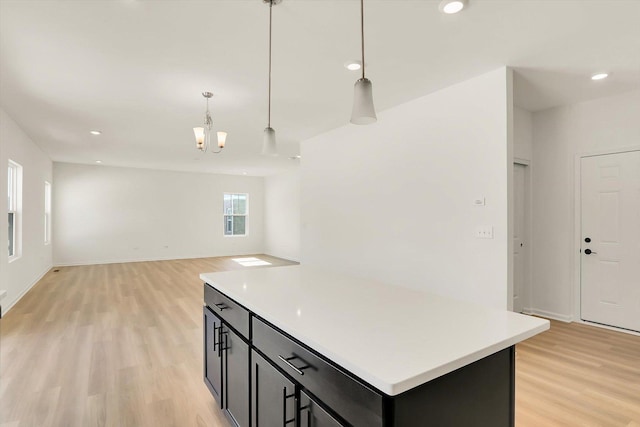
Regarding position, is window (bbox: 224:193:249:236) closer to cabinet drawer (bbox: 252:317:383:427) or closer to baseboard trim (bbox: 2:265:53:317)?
baseboard trim (bbox: 2:265:53:317)

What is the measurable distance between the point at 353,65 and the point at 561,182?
118 inches

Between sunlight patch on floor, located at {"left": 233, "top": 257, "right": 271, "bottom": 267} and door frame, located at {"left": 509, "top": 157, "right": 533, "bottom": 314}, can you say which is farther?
sunlight patch on floor, located at {"left": 233, "top": 257, "right": 271, "bottom": 267}

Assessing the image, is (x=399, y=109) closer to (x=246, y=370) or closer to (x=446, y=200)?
(x=446, y=200)

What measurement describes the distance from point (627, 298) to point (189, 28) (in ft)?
16.4

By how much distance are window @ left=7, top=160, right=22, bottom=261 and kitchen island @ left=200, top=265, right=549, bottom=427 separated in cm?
498

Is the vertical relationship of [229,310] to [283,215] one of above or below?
below

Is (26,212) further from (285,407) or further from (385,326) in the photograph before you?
(385,326)

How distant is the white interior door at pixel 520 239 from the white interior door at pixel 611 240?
1.93ft

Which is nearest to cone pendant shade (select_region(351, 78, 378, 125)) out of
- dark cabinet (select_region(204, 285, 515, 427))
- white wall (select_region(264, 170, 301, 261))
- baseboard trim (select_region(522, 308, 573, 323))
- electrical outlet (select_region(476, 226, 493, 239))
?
dark cabinet (select_region(204, 285, 515, 427))

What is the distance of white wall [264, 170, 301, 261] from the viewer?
9.40 meters

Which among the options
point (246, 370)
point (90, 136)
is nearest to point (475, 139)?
point (246, 370)

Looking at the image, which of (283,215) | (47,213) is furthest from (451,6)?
(47,213)

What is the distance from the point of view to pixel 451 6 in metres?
2.19

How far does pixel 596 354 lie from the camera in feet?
10.2
